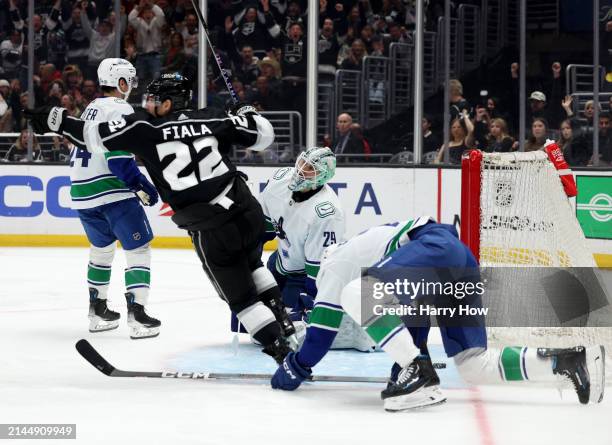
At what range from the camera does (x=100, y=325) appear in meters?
4.89

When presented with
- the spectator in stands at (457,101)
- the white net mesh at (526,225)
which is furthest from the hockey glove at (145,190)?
the spectator in stands at (457,101)

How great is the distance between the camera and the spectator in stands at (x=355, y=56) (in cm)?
951

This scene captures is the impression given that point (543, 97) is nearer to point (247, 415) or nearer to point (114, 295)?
point (114, 295)

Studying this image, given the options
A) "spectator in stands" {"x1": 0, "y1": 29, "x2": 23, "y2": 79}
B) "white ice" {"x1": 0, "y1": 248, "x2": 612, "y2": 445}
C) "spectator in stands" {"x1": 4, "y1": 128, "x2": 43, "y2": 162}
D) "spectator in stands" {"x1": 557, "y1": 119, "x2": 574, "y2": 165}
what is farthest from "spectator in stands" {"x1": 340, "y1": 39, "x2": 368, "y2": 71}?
"white ice" {"x1": 0, "y1": 248, "x2": 612, "y2": 445}

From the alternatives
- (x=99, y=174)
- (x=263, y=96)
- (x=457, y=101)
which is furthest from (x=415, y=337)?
(x=263, y=96)

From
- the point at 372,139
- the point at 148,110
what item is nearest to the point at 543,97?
the point at 372,139

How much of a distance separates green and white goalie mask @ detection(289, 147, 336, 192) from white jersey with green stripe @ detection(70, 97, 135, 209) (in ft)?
2.60

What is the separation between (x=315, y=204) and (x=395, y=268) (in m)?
1.19

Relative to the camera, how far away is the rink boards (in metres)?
7.52

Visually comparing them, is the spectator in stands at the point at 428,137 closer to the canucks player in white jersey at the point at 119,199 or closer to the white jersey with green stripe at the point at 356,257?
the canucks player in white jersey at the point at 119,199

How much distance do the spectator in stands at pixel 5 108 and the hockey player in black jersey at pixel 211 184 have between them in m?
5.83

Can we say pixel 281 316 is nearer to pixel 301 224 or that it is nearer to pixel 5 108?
pixel 301 224

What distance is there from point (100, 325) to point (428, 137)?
4.40 meters

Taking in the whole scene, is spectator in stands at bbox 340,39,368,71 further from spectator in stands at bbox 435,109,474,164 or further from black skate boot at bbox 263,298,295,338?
black skate boot at bbox 263,298,295,338
